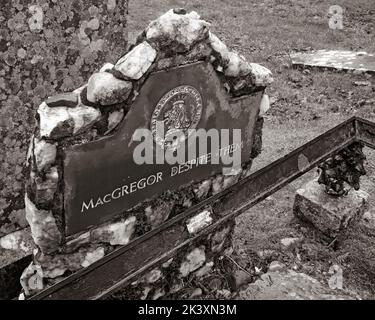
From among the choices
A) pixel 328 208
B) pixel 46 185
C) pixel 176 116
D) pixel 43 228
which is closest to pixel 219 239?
pixel 328 208

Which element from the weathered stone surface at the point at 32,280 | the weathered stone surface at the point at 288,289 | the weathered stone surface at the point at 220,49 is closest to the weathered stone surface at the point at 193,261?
the weathered stone surface at the point at 288,289

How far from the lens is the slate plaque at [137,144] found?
8.39ft

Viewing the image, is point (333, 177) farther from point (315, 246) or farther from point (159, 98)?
point (159, 98)

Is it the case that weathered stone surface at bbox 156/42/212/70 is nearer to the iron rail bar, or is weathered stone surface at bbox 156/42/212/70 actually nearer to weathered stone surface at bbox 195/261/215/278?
the iron rail bar

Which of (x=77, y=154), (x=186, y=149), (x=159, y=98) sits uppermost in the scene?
(x=159, y=98)

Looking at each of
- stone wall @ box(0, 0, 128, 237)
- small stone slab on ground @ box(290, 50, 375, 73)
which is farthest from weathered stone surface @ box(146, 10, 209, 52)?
small stone slab on ground @ box(290, 50, 375, 73)

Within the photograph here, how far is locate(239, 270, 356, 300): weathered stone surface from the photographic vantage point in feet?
11.8

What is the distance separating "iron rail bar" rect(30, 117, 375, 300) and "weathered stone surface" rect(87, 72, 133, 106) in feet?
2.20

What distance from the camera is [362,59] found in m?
8.16

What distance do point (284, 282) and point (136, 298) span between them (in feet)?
3.86

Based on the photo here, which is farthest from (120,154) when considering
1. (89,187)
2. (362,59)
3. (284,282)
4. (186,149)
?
(362,59)

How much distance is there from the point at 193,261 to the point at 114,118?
145cm

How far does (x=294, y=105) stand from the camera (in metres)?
6.90

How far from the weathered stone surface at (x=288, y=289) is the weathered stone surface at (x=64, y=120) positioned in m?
1.93
